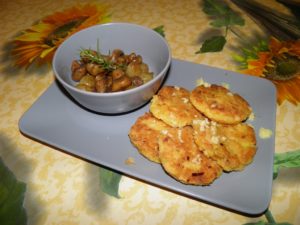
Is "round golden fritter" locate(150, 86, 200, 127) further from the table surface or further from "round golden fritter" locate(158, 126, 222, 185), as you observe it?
the table surface

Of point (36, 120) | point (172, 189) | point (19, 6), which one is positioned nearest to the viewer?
point (172, 189)

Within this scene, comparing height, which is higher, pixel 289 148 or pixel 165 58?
pixel 165 58

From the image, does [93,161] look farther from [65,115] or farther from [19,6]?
[19,6]

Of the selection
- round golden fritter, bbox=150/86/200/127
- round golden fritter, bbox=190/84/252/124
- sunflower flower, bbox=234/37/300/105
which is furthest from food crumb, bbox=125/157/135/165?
sunflower flower, bbox=234/37/300/105

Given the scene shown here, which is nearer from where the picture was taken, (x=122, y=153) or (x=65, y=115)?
(x=122, y=153)

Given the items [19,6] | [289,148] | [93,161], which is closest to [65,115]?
[93,161]
